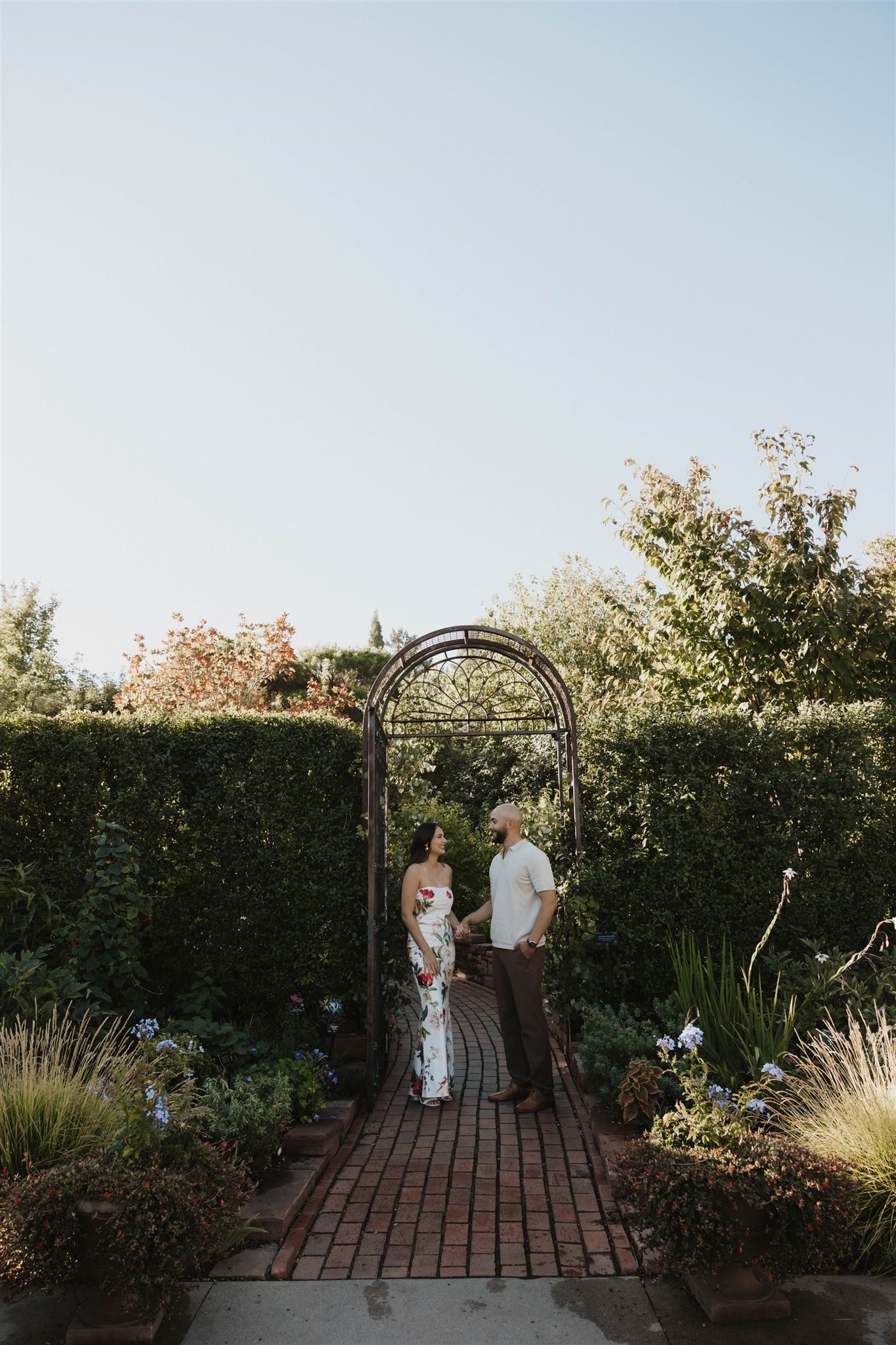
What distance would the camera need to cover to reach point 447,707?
6.34 meters

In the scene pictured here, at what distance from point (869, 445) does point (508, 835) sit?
5399mm

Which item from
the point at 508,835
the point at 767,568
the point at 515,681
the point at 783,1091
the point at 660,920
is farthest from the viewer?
the point at 767,568

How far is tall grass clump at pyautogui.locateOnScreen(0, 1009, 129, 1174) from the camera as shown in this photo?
3.05 m

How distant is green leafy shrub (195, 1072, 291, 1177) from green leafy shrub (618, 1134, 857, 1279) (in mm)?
1774

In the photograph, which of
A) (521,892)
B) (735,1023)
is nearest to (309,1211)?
(521,892)

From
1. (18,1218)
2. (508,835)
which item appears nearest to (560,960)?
(508,835)

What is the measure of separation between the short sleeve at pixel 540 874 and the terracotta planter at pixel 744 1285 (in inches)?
90.0

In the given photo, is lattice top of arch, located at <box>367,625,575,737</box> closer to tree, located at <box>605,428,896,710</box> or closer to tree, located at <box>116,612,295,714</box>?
tree, located at <box>605,428,896,710</box>

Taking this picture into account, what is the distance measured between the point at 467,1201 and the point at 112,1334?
158 cm

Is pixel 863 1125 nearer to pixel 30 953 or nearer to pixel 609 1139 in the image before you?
pixel 609 1139

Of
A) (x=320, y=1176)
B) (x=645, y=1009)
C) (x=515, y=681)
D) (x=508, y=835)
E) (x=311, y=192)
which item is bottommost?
(x=320, y=1176)

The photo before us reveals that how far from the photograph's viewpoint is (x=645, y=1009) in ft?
17.6

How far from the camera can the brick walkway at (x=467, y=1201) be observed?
3.01 m

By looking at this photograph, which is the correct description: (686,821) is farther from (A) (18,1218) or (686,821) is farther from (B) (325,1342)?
(A) (18,1218)
